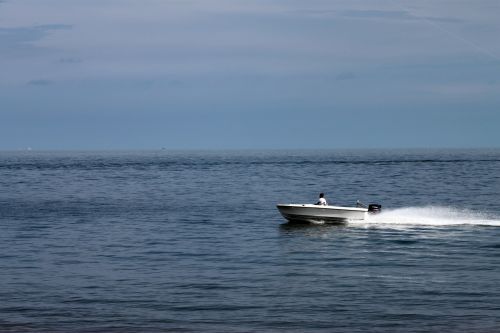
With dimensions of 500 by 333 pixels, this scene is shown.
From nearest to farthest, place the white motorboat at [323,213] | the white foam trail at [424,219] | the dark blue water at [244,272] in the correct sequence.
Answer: the dark blue water at [244,272], the white motorboat at [323,213], the white foam trail at [424,219]

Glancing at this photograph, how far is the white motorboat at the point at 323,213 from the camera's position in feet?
192

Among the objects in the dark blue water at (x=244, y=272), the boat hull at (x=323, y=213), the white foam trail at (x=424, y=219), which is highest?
the boat hull at (x=323, y=213)

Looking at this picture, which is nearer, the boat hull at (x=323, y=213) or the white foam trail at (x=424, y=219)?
the boat hull at (x=323, y=213)

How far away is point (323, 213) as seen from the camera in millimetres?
58625

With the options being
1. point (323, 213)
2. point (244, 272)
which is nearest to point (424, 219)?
point (323, 213)

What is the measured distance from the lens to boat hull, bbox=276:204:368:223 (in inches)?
2306

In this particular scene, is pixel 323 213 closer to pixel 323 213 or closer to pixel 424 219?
pixel 323 213

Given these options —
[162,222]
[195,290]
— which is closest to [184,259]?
[195,290]

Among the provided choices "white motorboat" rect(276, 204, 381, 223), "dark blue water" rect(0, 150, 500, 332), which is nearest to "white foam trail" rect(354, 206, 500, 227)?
"dark blue water" rect(0, 150, 500, 332)

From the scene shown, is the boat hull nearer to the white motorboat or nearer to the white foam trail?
the white motorboat

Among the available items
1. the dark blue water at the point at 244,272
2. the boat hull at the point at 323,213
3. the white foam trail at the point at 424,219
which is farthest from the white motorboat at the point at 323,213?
the white foam trail at the point at 424,219

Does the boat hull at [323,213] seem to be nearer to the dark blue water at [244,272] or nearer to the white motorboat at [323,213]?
the white motorboat at [323,213]

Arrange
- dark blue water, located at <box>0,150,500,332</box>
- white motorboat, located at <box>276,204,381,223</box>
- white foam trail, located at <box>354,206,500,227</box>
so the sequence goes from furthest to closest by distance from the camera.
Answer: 1. white foam trail, located at <box>354,206,500,227</box>
2. white motorboat, located at <box>276,204,381,223</box>
3. dark blue water, located at <box>0,150,500,332</box>

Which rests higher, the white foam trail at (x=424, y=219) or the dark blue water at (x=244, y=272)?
the white foam trail at (x=424, y=219)
